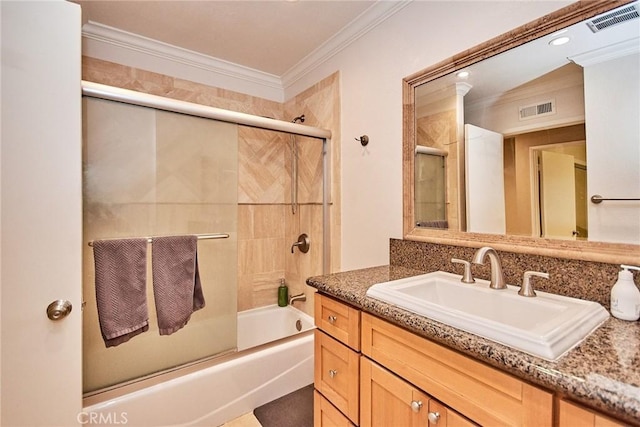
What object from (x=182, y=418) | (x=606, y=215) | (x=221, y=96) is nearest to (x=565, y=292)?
(x=606, y=215)

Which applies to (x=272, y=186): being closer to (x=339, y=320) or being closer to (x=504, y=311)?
(x=339, y=320)

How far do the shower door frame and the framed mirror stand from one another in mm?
737

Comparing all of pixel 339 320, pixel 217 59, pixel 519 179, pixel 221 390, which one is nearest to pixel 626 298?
pixel 519 179

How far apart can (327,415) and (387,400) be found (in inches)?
15.3

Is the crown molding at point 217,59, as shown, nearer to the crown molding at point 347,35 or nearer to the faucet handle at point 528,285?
the crown molding at point 347,35

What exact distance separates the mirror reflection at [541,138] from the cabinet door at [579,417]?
622mm

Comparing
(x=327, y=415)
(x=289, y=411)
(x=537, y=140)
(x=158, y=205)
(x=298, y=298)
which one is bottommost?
(x=289, y=411)

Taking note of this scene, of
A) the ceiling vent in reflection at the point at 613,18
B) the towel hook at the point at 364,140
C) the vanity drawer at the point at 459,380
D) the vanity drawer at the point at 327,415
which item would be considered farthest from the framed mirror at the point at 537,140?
the vanity drawer at the point at 327,415

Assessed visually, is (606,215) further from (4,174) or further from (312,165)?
(4,174)

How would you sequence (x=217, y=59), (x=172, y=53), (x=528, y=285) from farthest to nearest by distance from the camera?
(x=217, y=59) → (x=172, y=53) → (x=528, y=285)

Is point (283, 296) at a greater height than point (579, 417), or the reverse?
point (579, 417)

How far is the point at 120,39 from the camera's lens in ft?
6.33

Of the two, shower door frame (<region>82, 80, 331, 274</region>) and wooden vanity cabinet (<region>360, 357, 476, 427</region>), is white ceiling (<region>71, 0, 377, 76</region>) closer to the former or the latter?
shower door frame (<region>82, 80, 331, 274</region>)

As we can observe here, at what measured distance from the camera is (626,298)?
0.80m
